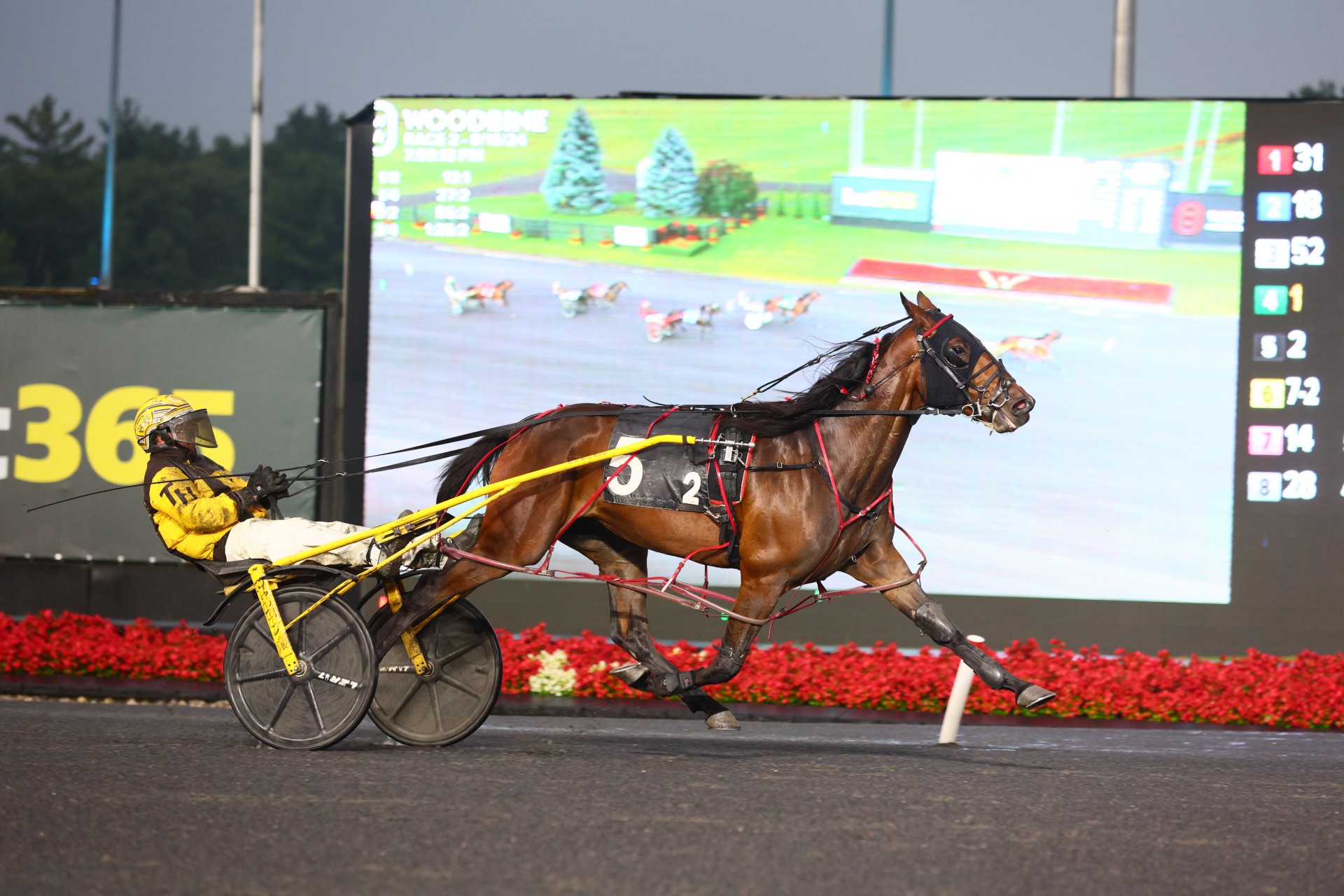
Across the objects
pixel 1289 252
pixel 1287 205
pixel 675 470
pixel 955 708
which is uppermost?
pixel 1287 205

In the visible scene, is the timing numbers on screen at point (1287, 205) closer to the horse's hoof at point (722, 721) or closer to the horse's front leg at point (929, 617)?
the horse's front leg at point (929, 617)

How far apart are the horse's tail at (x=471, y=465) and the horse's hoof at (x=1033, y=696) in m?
2.57

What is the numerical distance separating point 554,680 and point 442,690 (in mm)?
2754

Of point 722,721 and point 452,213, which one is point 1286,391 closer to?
point 722,721

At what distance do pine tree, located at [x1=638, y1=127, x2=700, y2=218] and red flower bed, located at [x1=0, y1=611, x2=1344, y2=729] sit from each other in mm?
3081

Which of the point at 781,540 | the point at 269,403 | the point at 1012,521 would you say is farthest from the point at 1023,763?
the point at 269,403

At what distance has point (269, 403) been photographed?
34.7ft

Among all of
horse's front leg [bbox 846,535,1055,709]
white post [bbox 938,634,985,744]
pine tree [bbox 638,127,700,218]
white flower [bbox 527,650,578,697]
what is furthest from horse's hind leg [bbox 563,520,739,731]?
pine tree [bbox 638,127,700,218]

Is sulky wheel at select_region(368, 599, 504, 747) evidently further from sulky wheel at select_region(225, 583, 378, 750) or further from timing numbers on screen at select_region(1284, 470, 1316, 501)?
timing numbers on screen at select_region(1284, 470, 1316, 501)

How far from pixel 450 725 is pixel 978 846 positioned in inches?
106

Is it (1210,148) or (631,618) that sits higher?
(1210,148)

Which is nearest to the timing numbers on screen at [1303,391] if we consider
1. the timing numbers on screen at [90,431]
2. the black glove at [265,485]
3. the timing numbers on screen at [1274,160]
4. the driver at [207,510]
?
the timing numbers on screen at [1274,160]

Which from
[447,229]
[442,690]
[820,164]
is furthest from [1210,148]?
[442,690]

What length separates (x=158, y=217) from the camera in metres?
52.8
